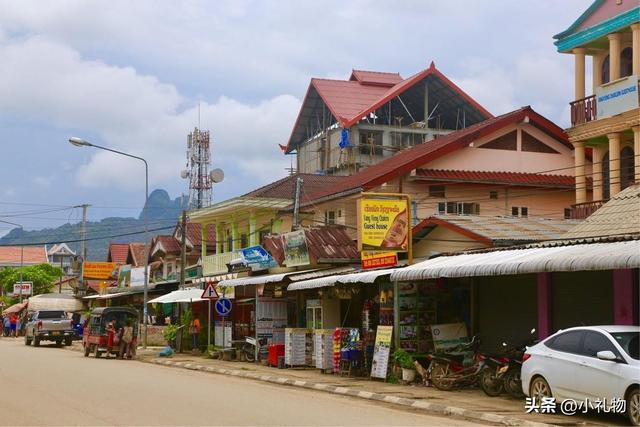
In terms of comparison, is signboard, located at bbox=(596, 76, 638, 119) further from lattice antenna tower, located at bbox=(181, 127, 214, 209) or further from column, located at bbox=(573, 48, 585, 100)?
lattice antenna tower, located at bbox=(181, 127, 214, 209)

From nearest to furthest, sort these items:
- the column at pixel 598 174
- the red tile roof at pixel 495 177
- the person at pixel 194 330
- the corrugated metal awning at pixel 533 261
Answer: the corrugated metal awning at pixel 533 261 → the column at pixel 598 174 → the red tile roof at pixel 495 177 → the person at pixel 194 330

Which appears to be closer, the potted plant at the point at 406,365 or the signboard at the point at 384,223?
the potted plant at the point at 406,365

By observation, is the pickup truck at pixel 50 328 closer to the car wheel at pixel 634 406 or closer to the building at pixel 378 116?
the building at pixel 378 116

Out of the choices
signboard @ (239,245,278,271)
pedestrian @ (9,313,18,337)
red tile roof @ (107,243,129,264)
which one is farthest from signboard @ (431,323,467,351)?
red tile roof @ (107,243,129,264)

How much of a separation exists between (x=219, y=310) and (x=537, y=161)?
14.4 m

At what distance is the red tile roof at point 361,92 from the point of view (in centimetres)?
4856

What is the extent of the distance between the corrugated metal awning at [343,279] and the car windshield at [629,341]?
8096 mm

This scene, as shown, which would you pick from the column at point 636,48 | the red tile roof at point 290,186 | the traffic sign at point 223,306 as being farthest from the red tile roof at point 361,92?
the column at point 636,48

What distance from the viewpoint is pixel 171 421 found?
1364 cm

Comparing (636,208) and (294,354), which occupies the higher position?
(636,208)

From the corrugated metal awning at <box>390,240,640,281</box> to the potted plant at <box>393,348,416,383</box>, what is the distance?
203 centimetres

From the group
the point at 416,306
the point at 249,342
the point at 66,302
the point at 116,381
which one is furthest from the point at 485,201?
the point at 66,302

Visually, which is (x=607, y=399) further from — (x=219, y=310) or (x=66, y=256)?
(x=66, y=256)

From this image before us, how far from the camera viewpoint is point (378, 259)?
78.5 feet
